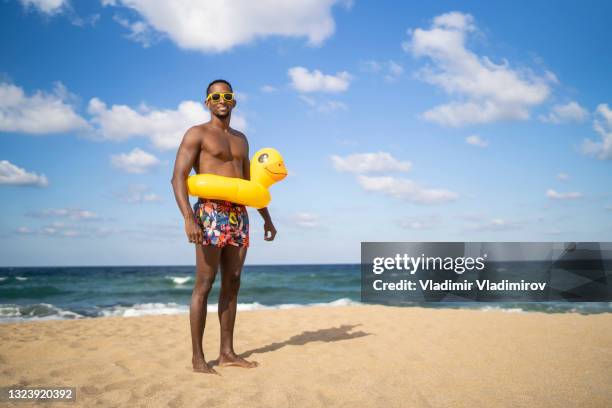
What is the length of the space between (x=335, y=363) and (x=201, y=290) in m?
1.48

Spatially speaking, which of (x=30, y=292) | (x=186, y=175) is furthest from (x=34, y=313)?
Answer: (x=186, y=175)

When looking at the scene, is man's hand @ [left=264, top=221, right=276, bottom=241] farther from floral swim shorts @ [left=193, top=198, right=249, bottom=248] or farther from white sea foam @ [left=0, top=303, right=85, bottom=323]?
white sea foam @ [left=0, top=303, right=85, bottom=323]

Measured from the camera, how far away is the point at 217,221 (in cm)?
373

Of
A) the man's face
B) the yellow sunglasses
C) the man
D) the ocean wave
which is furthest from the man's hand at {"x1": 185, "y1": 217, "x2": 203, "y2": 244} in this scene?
the ocean wave

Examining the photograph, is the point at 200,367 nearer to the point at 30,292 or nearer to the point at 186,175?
the point at 186,175

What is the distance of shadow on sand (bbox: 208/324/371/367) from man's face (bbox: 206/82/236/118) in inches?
99.0

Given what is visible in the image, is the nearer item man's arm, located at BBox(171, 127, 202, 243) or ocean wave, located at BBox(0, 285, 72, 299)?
man's arm, located at BBox(171, 127, 202, 243)

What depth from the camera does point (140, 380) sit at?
359 cm

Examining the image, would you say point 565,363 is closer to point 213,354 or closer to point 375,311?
point 213,354

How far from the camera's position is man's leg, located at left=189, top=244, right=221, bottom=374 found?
3762 mm

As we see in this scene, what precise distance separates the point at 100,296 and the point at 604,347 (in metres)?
16.9

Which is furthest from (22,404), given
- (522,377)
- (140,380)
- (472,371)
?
(522,377)

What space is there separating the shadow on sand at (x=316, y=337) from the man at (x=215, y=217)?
841 millimetres

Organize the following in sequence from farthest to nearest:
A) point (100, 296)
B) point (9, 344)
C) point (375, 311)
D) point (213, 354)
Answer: point (100, 296)
point (375, 311)
point (9, 344)
point (213, 354)
